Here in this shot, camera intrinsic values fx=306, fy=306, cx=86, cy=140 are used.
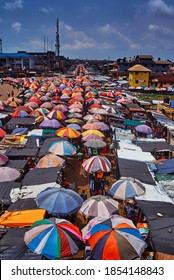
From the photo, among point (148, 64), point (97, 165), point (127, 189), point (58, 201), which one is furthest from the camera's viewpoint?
point (148, 64)

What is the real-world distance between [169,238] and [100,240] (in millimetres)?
1758

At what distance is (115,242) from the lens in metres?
6.84

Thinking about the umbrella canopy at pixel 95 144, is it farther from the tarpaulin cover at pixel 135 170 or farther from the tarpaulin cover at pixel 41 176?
the tarpaulin cover at pixel 41 176

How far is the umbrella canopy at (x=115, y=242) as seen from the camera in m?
6.71

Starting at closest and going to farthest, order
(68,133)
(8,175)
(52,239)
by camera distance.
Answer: (52,239), (8,175), (68,133)

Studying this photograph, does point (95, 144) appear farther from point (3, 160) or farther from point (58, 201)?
point (58, 201)

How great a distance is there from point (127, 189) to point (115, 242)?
10.7 ft

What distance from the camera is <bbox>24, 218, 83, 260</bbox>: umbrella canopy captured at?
22.6 ft

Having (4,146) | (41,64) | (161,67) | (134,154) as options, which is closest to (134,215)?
(134,154)

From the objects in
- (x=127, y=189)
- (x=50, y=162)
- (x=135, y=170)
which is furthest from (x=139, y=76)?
(x=127, y=189)

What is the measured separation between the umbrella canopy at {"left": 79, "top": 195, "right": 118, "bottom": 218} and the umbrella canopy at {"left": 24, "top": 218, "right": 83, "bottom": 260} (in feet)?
4.25

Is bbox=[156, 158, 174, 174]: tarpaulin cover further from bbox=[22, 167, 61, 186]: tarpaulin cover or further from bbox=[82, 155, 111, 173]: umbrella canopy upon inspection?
bbox=[22, 167, 61, 186]: tarpaulin cover

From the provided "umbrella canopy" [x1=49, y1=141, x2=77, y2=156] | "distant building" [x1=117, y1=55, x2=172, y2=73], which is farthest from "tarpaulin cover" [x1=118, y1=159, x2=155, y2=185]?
"distant building" [x1=117, y1=55, x2=172, y2=73]

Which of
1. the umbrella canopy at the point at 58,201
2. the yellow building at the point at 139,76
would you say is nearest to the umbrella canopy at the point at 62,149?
the umbrella canopy at the point at 58,201
